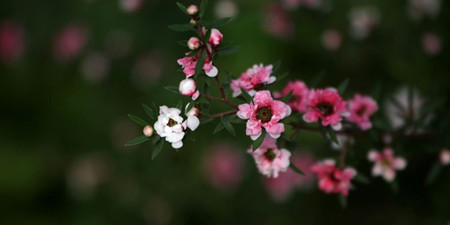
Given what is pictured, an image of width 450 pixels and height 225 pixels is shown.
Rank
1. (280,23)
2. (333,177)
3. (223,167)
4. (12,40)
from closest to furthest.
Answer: (333,177) < (280,23) < (223,167) < (12,40)

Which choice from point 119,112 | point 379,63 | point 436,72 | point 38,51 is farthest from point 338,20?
point 38,51

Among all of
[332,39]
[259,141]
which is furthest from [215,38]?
[332,39]

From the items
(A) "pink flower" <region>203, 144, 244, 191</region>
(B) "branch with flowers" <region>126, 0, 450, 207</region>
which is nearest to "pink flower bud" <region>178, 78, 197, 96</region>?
(B) "branch with flowers" <region>126, 0, 450, 207</region>

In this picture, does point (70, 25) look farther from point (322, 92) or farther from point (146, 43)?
point (322, 92)

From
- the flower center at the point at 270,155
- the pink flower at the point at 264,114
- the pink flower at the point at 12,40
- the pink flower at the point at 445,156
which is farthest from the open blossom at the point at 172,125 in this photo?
the pink flower at the point at 12,40

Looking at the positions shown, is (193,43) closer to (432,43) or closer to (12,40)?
(432,43)

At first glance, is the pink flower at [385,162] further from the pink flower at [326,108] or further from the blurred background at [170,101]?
the pink flower at [326,108]
